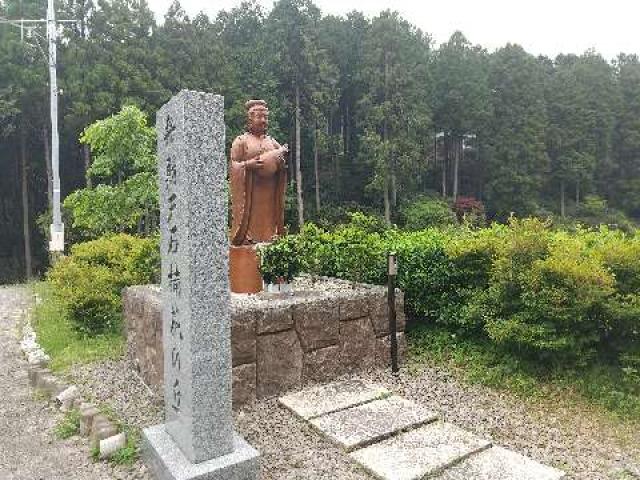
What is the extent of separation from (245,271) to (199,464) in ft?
9.02

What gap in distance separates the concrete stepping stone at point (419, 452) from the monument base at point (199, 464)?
0.80 meters

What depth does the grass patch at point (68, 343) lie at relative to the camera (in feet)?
19.2

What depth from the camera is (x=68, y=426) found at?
414 centimetres

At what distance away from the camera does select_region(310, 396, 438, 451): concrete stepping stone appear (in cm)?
366

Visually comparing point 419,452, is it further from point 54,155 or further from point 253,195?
point 54,155

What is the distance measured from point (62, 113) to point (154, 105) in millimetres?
3241

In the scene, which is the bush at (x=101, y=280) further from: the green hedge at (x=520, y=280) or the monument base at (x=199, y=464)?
the monument base at (x=199, y=464)

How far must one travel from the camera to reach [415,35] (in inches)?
1102

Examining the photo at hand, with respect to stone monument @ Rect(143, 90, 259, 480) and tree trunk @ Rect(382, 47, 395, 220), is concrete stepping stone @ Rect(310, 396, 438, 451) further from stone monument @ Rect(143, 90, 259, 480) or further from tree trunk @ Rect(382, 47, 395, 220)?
tree trunk @ Rect(382, 47, 395, 220)

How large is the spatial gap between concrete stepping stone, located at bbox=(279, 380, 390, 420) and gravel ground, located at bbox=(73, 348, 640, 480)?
0.38ft

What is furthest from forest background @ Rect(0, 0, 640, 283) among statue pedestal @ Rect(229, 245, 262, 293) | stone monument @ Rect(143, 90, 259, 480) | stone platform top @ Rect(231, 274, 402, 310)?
stone monument @ Rect(143, 90, 259, 480)

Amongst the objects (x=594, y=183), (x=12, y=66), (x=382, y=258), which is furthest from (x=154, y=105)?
(x=594, y=183)

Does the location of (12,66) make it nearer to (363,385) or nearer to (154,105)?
(154,105)

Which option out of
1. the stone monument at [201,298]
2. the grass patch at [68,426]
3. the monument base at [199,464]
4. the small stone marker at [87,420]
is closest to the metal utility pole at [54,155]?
the grass patch at [68,426]
